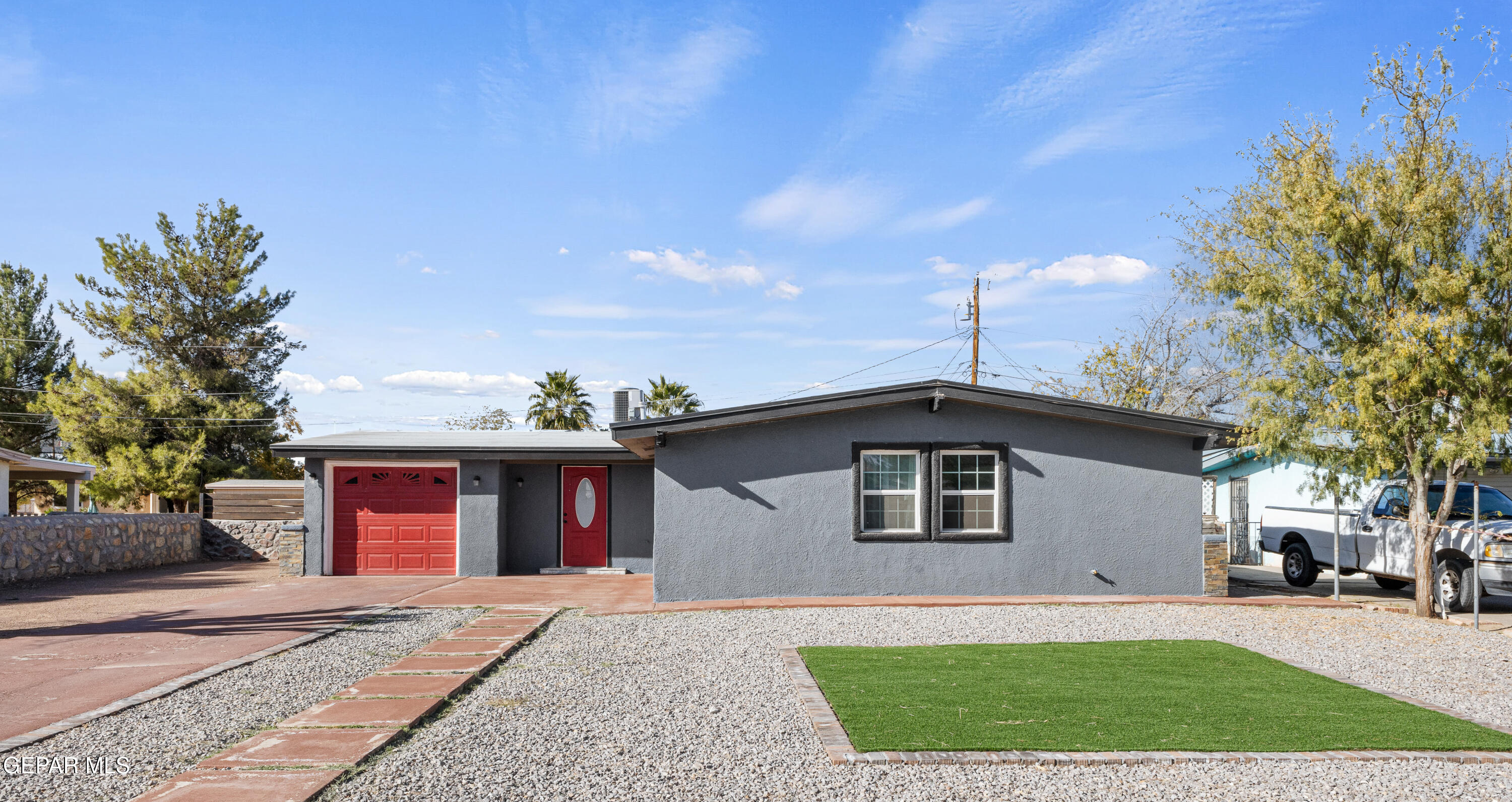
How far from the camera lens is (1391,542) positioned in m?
13.7

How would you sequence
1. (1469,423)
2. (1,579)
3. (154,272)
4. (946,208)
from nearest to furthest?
(1469,423)
(1,579)
(946,208)
(154,272)

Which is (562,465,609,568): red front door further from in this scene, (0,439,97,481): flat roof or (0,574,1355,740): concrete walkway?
(0,439,97,481): flat roof

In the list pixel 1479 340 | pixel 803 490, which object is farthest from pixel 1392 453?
pixel 803 490

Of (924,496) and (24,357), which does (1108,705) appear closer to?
(924,496)

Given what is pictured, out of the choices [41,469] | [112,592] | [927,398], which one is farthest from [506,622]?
[41,469]

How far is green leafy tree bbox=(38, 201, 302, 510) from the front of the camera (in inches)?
1134

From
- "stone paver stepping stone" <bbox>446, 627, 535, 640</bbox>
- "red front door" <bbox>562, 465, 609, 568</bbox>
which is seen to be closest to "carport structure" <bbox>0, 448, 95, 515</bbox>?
"red front door" <bbox>562, 465, 609, 568</bbox>

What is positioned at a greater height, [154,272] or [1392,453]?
[154,272]

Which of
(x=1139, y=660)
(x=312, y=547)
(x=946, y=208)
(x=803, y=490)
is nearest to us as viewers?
(x=1139, y=660)

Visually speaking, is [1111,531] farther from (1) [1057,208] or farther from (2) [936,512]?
(1) [1057,208]

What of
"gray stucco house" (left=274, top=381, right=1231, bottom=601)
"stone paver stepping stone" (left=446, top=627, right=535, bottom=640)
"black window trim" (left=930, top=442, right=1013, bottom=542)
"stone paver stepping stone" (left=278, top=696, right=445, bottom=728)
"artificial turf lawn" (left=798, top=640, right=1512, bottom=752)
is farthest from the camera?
"black window trim" (left=930, top=442, right=1013, bottom=542)

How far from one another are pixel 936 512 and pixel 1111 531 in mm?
2587

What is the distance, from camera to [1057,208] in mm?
20484

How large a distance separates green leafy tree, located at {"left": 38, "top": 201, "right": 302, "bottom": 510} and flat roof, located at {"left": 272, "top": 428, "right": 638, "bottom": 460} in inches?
616
